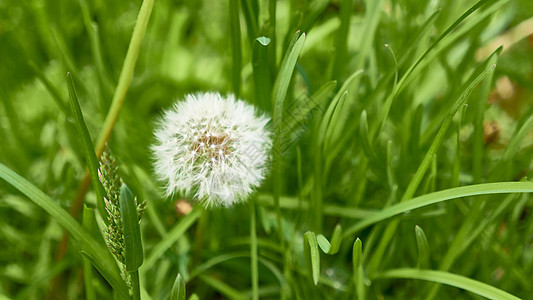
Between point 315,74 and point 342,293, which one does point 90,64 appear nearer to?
point 315,74

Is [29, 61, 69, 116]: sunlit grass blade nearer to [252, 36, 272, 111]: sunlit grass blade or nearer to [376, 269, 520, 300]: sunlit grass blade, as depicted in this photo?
Result: [252, 36, 272, 111]: sunlit grass blade

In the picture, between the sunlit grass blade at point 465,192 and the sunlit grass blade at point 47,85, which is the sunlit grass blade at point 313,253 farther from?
the sunlit grass blade at point 47,85

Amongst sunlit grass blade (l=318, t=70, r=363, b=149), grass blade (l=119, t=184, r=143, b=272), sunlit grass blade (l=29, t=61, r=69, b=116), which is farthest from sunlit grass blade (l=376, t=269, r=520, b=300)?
sunlit grass blade (l=29, t=61, r=69, b=116)

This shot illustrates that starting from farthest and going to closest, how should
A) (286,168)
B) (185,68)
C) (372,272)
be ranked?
(185,68), (286,168), (372,272)

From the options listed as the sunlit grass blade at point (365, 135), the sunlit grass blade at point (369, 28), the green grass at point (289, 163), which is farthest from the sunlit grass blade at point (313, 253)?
the sunlit grass blade at point (369, 28)

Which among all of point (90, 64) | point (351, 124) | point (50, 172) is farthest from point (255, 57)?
point (90, 64)

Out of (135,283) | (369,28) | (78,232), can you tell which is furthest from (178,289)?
(369,28)

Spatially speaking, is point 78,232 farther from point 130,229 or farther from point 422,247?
point 422,247
